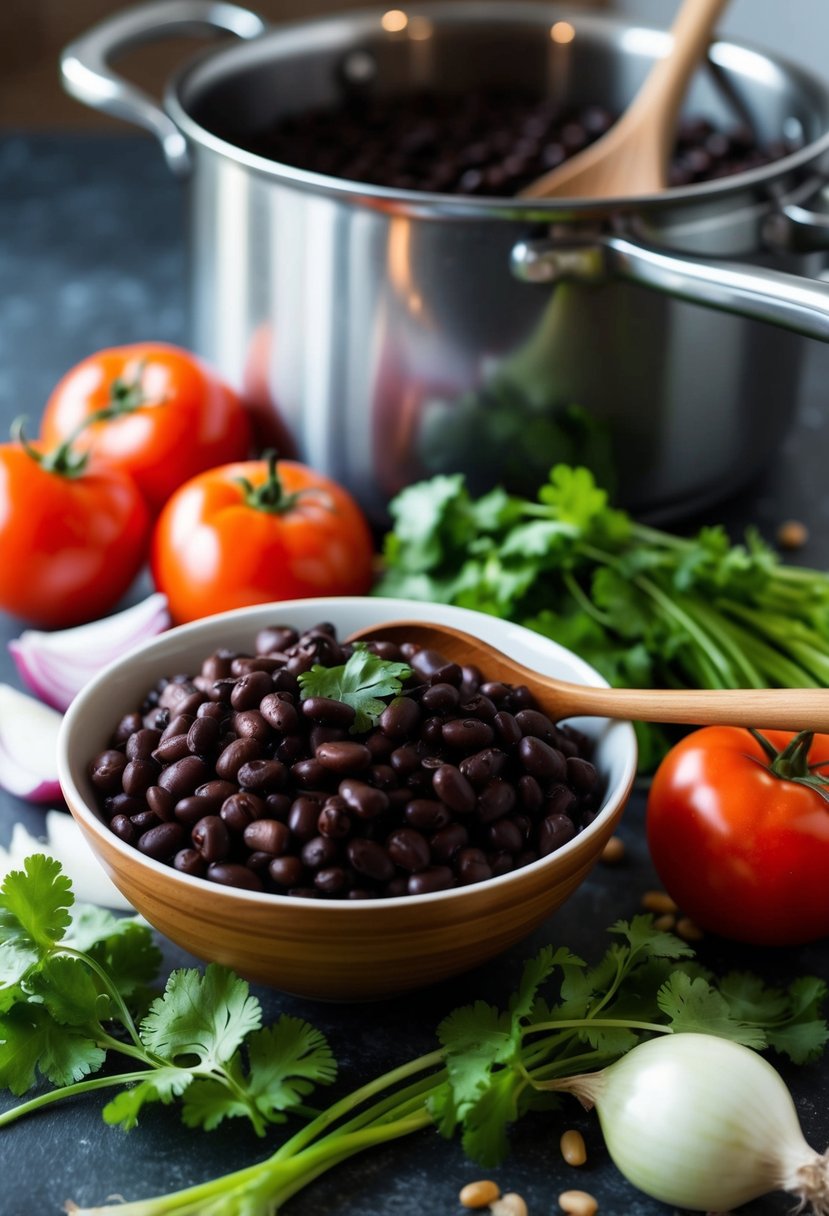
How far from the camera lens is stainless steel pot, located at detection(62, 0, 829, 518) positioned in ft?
4.09

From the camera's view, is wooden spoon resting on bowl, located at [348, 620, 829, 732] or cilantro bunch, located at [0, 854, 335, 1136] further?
wooden spoon resting on bowl, located at [348, 620, 829, 732]

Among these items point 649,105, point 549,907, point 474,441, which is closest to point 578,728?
point 549,907

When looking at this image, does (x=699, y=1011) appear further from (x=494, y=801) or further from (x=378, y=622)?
(x=378, y=622)

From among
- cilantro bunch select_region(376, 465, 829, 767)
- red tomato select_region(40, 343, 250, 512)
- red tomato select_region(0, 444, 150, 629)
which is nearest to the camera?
cilantro bunch select_region(376, 465, 829, 767)

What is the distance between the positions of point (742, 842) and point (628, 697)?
130 mm

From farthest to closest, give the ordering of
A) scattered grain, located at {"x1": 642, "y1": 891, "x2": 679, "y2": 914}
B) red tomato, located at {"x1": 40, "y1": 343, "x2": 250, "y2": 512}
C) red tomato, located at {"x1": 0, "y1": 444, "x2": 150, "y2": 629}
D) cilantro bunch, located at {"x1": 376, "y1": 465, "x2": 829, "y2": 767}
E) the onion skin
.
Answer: red tomato, located at {"x1": 40, "y1": 343, "x2": 250, "y2": 512} → red tomato, located at {"x1": 0, "y1": 444, "x2": 150, "y2": 629} → cilantro bunch, located at {"x1": 376, "y1": 465, "x2": 829, "y2": 767} → scattered grain, located at {"x1": 642, "y1": 891, "x2": 679, "y2": 914} → the onion skin

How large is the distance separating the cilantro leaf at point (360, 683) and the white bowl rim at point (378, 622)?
14 centimetres

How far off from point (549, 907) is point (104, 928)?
1.05 feet

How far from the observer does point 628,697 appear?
3.27 ft

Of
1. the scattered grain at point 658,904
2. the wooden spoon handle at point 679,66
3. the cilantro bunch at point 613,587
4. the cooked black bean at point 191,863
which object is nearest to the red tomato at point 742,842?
the scattered grain at point 658,904

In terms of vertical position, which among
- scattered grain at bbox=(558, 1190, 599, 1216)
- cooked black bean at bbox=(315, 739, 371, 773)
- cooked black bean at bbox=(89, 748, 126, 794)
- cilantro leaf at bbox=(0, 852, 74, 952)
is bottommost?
scattered grain at bbox=(558, 1190, 599, 1216)

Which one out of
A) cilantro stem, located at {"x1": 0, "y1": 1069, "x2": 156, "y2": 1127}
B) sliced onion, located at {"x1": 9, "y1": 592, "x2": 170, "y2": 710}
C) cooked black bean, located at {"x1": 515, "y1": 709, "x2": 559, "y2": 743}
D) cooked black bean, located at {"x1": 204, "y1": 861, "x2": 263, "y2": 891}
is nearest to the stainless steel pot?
sliced onion, located at {"x1": 9, "y1": 592, "x2": 170, "y2": 710}

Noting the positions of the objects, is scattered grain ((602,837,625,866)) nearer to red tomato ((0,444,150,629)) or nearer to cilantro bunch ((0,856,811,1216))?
cilantro bunch ((0,856,811,1216))

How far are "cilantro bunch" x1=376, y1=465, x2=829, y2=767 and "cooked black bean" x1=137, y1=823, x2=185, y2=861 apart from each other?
0.43 metres
